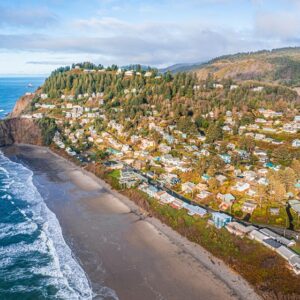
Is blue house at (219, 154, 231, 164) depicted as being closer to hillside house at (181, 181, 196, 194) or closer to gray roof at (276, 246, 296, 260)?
hillside house at (181, 181, 196, 194)

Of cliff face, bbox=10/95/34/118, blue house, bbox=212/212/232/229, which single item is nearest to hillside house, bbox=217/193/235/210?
blue house, bbox=212/212/232/229

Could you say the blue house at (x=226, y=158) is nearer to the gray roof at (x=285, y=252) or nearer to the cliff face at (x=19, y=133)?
the gray roof at (x=285, y=252)

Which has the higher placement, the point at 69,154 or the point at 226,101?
the point at 226,101

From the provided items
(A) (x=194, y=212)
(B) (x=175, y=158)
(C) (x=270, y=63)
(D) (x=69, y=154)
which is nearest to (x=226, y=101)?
(B) (x=175, y=158)

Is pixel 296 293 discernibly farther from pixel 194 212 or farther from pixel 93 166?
pixel 93 166

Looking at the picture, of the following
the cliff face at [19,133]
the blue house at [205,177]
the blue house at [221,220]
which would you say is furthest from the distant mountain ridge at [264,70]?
the blue house at [221,220]

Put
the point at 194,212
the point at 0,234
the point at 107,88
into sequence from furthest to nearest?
the point at 107,88, the point at 194,212, the point at 0,234
